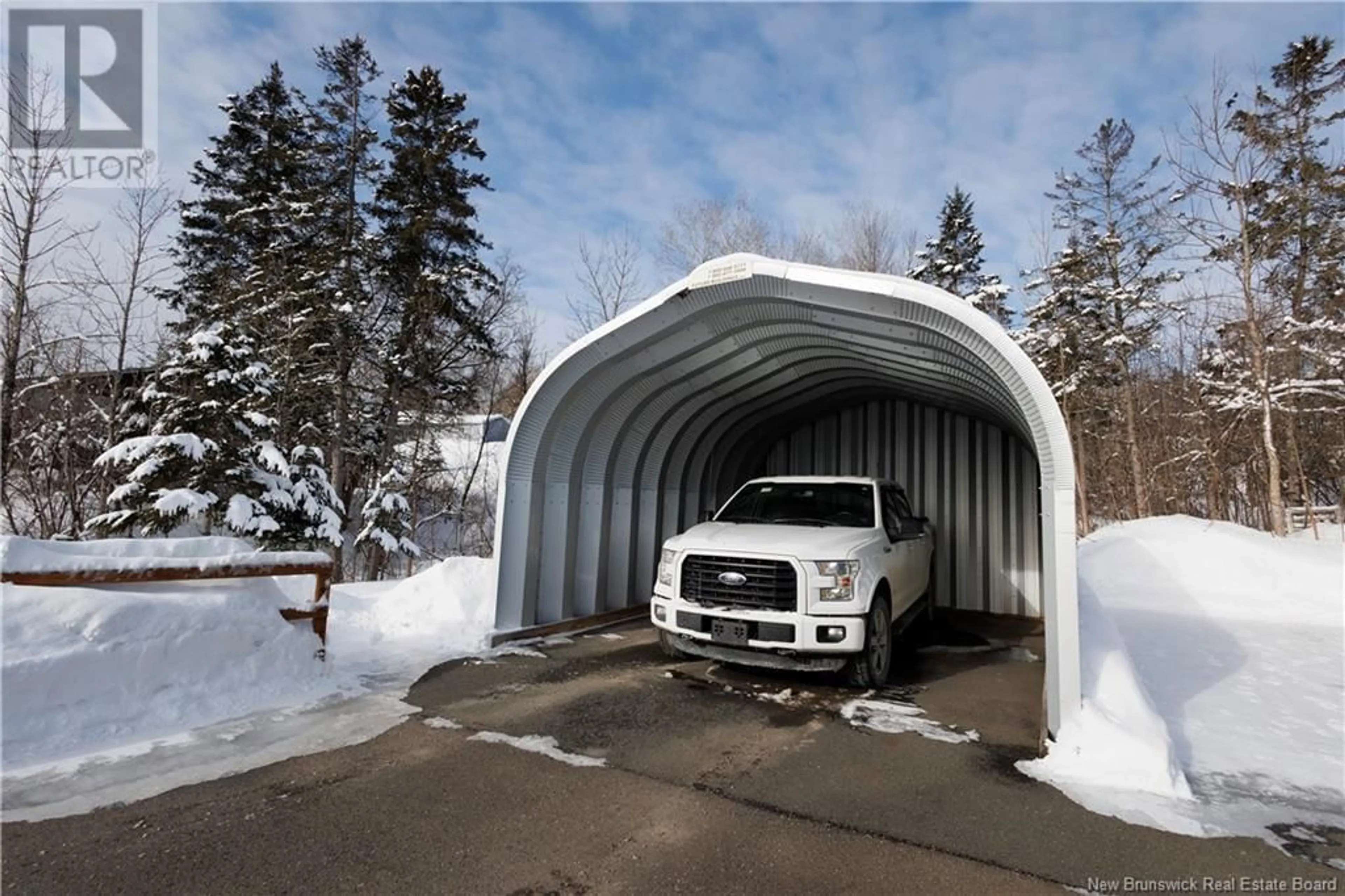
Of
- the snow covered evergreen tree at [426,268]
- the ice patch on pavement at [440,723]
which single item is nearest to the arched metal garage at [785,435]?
the ice patch on pavement at [440,723]

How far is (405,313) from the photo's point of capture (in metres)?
19.1

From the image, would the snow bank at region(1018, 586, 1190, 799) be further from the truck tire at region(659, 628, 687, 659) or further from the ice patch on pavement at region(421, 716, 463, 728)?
the ice patch on pavement at region(421, 716, 463, 728)

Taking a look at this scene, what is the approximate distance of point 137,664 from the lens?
455 centimetres

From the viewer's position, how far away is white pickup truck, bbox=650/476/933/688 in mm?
5516

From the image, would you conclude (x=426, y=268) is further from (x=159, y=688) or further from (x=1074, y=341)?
(x=1074, y=341)

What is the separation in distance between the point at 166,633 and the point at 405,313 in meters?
15.8

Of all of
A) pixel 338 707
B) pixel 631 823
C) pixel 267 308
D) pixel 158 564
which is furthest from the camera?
pixel 267 308

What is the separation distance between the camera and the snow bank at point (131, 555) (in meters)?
4.42

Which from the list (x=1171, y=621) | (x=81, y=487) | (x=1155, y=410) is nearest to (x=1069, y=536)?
(x=1171, y=621)

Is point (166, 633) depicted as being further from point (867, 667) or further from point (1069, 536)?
→ point (1069, 536)

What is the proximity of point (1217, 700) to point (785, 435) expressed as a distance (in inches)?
296

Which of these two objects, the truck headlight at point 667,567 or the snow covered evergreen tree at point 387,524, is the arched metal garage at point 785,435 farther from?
the snow covered evergreen tree at point 387,524

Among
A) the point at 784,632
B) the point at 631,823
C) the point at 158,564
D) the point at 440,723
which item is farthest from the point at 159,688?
the point at 784,632

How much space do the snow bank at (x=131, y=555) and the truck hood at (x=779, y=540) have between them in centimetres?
334
